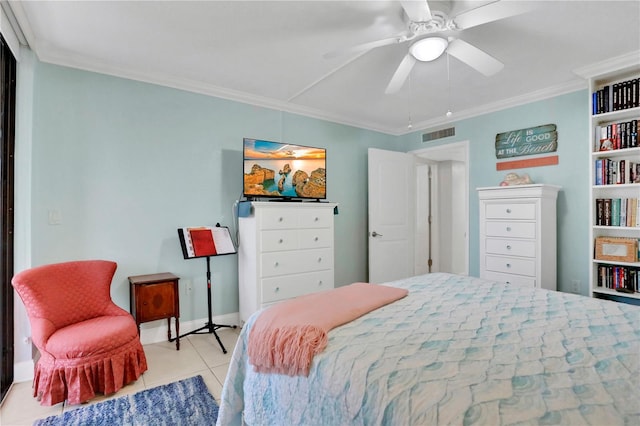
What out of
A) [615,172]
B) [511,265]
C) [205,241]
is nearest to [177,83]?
[205,241]

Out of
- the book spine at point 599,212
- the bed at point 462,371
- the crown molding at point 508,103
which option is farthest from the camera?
the crown molding at point 508,103

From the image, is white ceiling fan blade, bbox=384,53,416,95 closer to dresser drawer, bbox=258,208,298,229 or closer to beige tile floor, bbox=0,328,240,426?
dresser drawer, bbox=258,208,298,229

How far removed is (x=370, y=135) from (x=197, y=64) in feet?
8.44

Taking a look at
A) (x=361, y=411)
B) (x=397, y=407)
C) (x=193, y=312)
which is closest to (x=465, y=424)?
(x=397, y=407)

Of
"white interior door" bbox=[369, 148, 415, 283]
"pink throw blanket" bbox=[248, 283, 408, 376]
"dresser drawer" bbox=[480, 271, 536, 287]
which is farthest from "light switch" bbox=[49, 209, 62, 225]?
"dresser drawer" bbox=[480, 271, 536, 287]

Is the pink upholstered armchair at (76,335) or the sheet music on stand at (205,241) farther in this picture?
the sheet music on stand at (205,241)

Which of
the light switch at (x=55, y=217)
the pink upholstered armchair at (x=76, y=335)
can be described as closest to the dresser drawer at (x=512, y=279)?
the pink upholstered armchair at (x=76, y=335)

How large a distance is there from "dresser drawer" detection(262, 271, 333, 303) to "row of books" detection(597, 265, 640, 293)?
8.06ft

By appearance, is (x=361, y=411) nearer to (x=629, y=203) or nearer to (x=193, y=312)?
(x=193, y=312)

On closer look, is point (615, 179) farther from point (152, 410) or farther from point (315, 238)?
point (152, 410)

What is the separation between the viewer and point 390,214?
4.43 metres

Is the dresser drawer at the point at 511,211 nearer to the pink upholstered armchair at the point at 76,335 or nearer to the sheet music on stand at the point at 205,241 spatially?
the sheet music on stand at the point at 205,241

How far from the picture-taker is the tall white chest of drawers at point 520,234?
10.1 feet

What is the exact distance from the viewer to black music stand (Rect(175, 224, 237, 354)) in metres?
2.90
